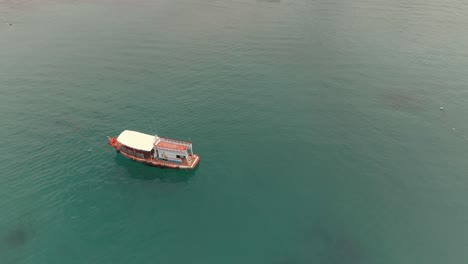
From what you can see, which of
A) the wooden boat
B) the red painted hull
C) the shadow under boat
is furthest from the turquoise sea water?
the wooden boat

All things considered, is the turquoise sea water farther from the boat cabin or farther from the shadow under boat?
the boat cabin

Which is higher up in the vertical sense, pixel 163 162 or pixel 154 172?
pixel 163 162

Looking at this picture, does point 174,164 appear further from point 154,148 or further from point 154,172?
point 154,148

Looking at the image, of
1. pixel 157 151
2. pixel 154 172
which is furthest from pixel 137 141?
pixel 154 172

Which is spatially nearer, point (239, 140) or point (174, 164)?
point (174, 164)

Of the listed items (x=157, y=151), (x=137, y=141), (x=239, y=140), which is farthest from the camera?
(x=239, y=140)

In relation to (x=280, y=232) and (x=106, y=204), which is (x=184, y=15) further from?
(x=280, y=232)

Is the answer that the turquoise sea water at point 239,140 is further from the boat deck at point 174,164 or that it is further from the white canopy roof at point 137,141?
the white canopy roof at point 137,141
